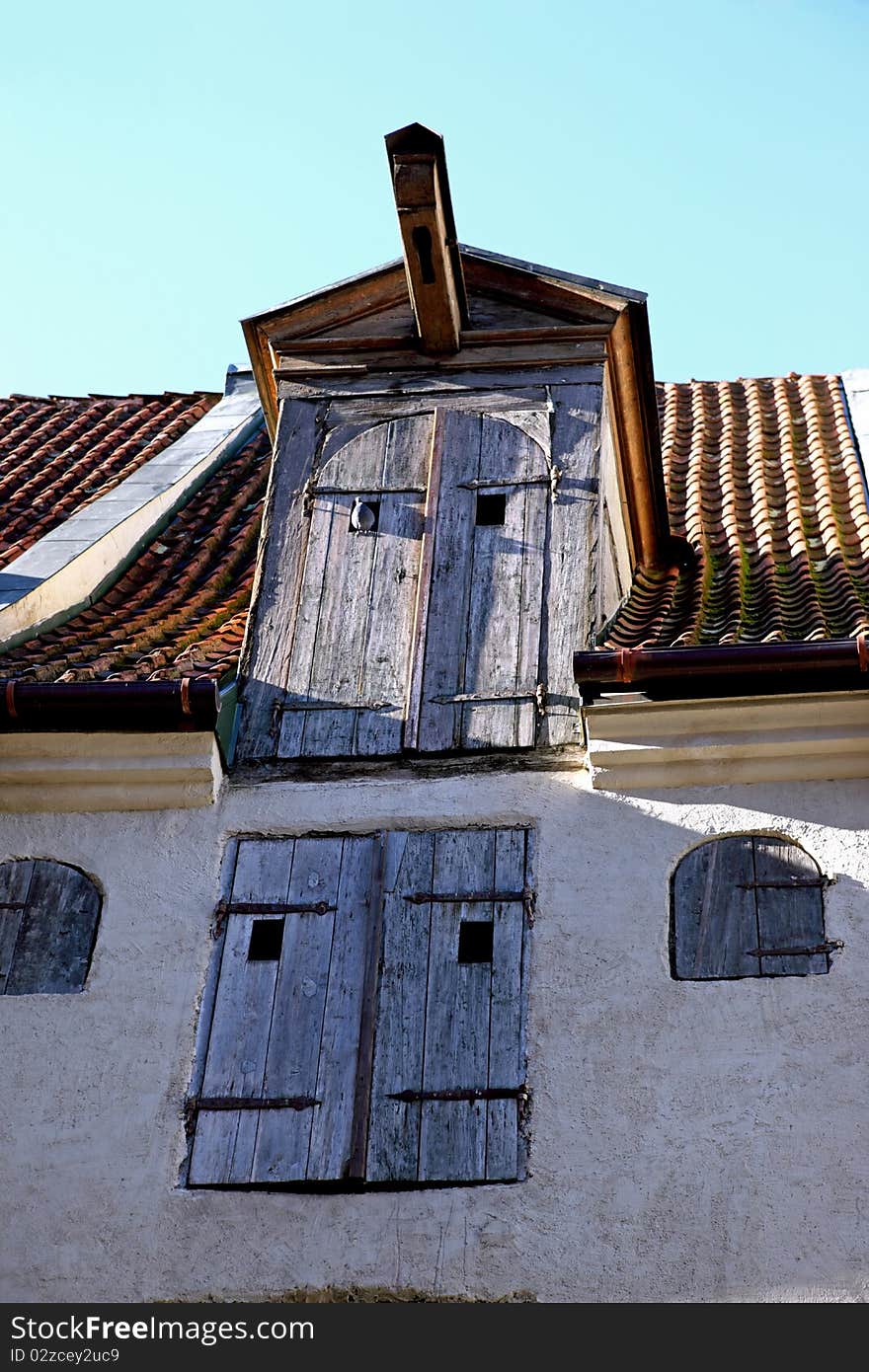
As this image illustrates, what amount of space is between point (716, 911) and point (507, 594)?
6.49ft

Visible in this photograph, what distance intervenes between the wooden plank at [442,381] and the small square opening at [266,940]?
317cm

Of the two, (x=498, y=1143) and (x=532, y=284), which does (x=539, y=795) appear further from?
(x=532, y=284)

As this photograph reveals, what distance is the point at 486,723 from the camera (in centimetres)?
886

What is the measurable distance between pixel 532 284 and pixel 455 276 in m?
0.41

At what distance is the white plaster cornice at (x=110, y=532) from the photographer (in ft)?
33.7

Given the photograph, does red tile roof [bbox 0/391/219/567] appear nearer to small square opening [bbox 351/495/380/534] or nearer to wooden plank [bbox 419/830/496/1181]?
small square opening [bbox 351/495/380/534]

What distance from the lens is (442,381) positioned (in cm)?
1031

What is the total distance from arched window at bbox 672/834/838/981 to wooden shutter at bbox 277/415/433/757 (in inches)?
58.8

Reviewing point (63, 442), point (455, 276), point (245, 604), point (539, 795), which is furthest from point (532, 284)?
point (63, 442)

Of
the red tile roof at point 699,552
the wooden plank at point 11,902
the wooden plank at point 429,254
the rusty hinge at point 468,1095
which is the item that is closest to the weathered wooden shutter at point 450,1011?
the rusty hinge at point 468,1095

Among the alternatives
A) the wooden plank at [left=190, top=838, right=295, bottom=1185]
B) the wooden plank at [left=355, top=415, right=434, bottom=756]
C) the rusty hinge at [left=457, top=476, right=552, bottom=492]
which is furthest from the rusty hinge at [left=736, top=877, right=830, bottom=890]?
the rusty hinge at [left=457, top=476, right=552, bottom=492]

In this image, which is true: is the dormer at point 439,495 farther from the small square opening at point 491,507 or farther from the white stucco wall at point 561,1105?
the white stucco wall at point 561,1105

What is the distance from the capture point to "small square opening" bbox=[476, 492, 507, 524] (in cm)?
970

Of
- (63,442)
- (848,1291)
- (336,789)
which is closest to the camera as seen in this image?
(848,1291)
